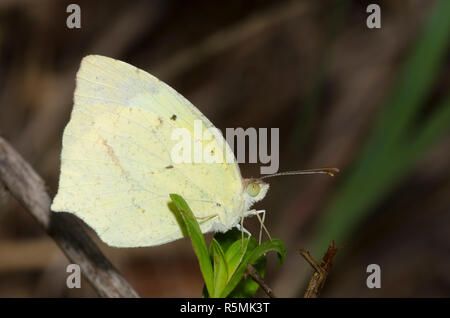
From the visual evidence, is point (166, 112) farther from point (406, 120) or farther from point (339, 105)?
point (339, 105)

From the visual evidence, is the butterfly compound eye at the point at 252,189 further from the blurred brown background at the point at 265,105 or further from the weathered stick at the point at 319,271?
the blurred brown background at the point at 265,105

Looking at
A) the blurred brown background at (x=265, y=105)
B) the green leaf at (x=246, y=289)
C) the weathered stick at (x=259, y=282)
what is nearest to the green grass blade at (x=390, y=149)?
the blurred brown background at (x=265, y=105)

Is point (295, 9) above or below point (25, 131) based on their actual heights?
above

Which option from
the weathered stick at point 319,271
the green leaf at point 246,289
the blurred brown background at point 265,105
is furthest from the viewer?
the blurred brown background at point 265,105

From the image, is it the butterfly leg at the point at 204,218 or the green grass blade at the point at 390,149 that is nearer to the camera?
the butterfly leg at the point at 204,218


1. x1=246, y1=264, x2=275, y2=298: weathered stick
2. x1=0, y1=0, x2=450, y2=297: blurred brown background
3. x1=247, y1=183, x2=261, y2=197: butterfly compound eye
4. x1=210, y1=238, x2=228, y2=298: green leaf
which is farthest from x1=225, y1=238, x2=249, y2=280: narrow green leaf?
x1=0, y1=0, x2=450, y2=297: blurred brown background

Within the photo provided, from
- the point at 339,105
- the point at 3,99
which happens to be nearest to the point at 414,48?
the point at 339,105
